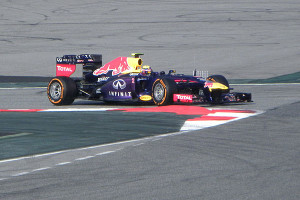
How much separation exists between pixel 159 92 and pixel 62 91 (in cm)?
270

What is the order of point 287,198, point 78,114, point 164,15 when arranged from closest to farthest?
point 287,198 < point 78,114 < point 164,15

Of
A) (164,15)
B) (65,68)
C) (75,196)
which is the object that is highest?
(164,15)

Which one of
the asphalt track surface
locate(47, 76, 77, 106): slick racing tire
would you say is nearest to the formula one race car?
locate(47, 76, 77, 106): slick racing tire

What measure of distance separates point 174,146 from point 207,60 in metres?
20.0

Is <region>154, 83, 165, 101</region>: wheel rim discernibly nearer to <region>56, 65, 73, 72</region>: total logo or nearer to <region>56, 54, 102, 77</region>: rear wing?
<region>56, 54, 102, 77</region>: rear wing

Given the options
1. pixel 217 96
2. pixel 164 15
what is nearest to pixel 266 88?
pixel 217 96

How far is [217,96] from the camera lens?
16.6 m

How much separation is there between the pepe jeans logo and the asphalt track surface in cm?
70

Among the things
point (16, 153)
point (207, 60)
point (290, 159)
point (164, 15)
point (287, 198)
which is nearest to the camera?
point (287, 198)

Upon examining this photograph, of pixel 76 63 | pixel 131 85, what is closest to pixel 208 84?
pixel 131 85

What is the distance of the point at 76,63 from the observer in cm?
1778

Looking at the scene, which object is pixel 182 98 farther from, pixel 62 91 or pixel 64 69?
pixel 64 69

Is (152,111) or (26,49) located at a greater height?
(26,49)

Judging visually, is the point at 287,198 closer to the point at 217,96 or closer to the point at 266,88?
the point at 217,96
